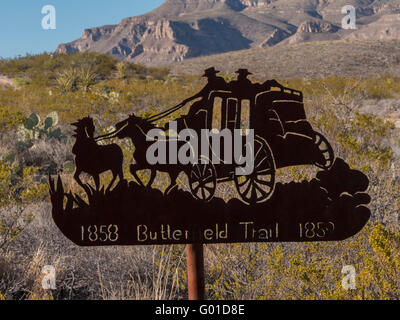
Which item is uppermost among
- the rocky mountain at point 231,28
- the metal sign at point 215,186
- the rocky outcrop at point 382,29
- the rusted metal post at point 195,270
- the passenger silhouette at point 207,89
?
the rocky mountain at point 231,28

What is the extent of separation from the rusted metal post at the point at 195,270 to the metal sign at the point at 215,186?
0.74 ft

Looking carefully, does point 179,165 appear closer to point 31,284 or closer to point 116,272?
point 116,272

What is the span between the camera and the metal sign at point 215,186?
2.12m

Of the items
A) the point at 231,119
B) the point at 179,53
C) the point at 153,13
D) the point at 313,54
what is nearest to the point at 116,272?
the point at 231,119

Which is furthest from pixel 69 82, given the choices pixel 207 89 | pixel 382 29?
pixel 382 29

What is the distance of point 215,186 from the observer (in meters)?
2.21

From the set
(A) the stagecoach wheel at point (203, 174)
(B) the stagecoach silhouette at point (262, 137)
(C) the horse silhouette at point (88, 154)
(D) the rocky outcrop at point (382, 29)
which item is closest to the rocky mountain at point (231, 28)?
(D) the rocky outcrop at point (382, 29)

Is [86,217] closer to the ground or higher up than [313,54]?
closer to the ground

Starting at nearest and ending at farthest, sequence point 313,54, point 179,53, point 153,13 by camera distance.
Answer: point 313,54 < point 179,53 < point 153,13

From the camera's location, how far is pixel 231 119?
7.46 ft

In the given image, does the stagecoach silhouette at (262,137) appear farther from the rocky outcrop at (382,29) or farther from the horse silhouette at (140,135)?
the rocky outcrop at (382,29)

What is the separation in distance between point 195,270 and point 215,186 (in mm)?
559

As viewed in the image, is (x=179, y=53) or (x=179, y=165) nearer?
(x=179, y=165)

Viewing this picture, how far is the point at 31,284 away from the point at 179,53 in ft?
454
